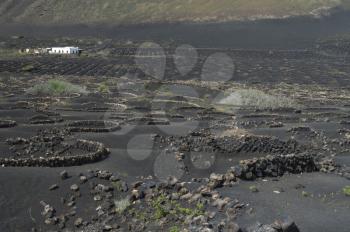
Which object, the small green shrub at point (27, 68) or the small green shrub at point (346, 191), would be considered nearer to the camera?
the small green shrub at point (346, 191)

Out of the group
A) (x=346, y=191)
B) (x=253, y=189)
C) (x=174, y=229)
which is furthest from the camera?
(x=346, y=191)

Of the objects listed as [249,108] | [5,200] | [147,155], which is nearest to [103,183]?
[5,200]

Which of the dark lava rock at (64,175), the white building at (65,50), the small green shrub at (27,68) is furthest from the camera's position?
the white building at (65,50)

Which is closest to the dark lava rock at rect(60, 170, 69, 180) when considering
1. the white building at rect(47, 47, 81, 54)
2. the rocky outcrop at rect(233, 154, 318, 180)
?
the rocky outcrop at rect(233, 154, 318, 180)

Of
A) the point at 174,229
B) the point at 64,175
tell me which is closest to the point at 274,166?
the point at 64,175

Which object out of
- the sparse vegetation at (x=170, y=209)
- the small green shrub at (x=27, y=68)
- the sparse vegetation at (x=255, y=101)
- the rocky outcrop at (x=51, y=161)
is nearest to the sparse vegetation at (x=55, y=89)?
the sparse vegetation at (x=255, y=101)

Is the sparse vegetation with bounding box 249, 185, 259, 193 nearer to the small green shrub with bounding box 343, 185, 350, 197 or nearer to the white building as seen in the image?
the small green shrub with bounding box 343, 185, 350, 197

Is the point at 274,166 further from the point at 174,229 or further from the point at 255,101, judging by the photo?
the point at 255,101

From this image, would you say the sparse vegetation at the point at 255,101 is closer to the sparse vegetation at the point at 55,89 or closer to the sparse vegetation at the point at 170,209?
the sparse vegetation at the point at 55,89
